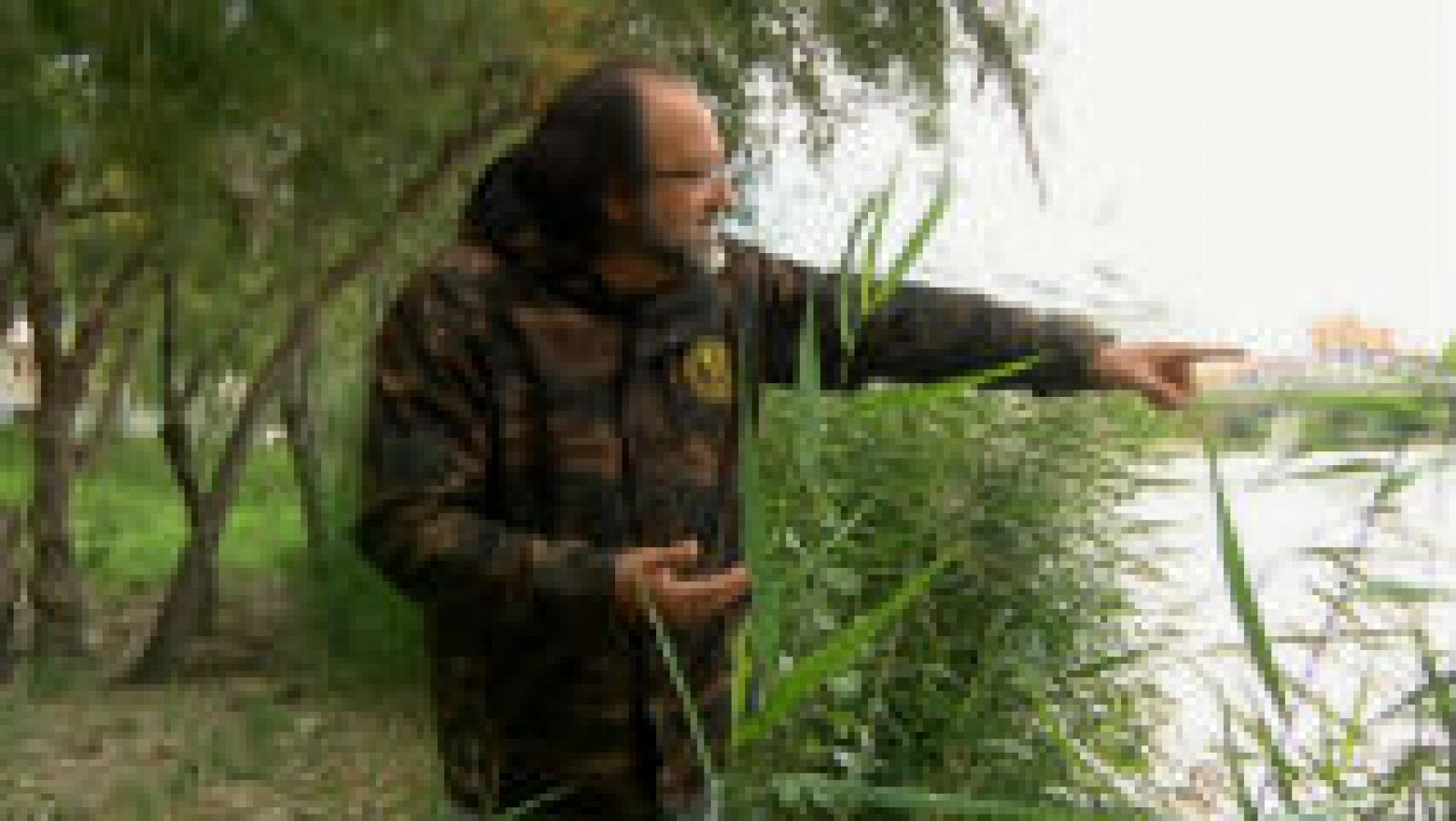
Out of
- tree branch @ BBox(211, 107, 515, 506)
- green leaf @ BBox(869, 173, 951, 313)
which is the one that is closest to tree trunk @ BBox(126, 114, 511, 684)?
tree branch @ BBox(211, 107, 515, 506)

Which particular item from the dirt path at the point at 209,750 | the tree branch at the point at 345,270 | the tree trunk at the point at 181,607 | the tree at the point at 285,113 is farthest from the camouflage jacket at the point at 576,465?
the tree trunk at the point at 181,607

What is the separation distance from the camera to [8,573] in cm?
602

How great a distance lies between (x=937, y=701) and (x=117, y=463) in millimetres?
18878

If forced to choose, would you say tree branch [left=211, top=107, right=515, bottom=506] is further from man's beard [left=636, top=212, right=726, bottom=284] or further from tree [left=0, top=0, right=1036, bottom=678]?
man's beard [left=636, top=212, right=726, bottom=284]

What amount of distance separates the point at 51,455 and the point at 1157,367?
5.86 metres

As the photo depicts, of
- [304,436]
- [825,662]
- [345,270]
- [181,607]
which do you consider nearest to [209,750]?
[181,607]

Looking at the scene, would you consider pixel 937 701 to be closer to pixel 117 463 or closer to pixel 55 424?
pixel 55 424

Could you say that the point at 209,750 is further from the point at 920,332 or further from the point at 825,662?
the point at 825,662

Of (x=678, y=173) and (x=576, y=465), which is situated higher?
(x=678, y=173)

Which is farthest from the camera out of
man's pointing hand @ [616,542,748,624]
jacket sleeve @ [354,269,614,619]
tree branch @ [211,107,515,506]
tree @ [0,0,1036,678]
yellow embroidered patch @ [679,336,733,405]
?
tree branch @ [211,107,515,506]

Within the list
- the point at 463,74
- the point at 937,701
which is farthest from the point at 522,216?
the point at 463,74

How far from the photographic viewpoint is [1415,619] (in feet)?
3.06

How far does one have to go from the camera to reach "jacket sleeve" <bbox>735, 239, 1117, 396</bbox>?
4.76 ft

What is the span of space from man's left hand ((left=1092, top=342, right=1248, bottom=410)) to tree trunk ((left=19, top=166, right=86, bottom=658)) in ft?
16.2
